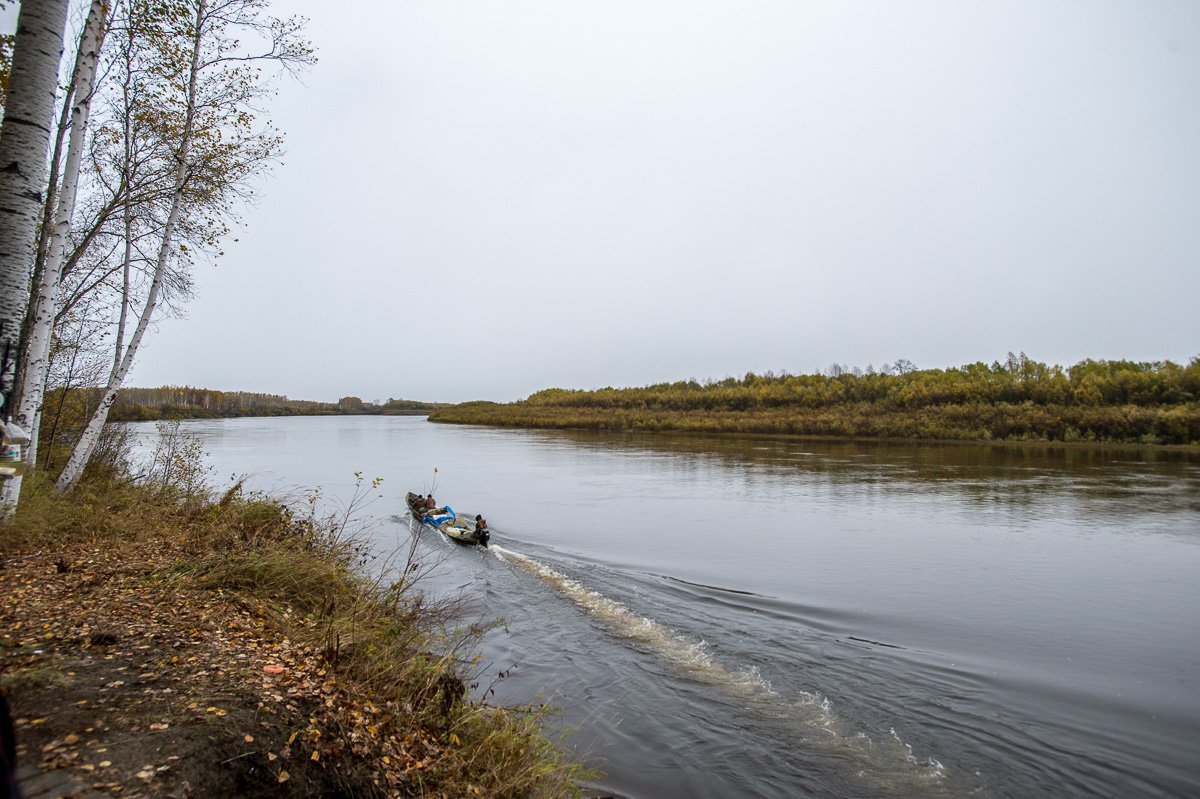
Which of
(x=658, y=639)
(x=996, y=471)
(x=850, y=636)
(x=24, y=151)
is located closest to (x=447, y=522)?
(x=658, y=639)

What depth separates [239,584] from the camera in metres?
6.78

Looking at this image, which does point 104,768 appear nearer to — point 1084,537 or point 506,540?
point 506,540

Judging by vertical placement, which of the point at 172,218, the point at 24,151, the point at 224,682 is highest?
the point at 172,218

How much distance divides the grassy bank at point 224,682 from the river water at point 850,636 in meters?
1.98

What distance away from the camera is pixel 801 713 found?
7793mm

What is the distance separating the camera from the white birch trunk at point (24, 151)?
15.1ft

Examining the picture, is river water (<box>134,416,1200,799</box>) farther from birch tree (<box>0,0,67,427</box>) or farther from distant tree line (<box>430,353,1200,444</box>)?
distant tree line (<box>430,353,1200,444</box>)

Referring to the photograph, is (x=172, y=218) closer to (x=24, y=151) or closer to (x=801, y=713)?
(x=24, y=151)

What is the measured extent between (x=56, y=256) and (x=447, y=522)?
552 inches

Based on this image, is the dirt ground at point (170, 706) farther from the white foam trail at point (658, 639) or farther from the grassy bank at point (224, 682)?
the white foam trail at point (658, 639)

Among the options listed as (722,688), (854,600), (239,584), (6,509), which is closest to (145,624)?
(239,584)

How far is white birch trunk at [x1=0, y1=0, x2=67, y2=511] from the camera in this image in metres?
4.60

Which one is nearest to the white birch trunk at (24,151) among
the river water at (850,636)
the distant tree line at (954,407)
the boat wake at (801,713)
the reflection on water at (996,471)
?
the river water at (850,636)

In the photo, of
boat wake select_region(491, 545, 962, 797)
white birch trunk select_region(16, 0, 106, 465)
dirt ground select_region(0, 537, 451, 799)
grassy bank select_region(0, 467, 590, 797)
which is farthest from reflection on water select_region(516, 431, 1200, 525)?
white birch trunk select_region(16, 0, 106, 465)
